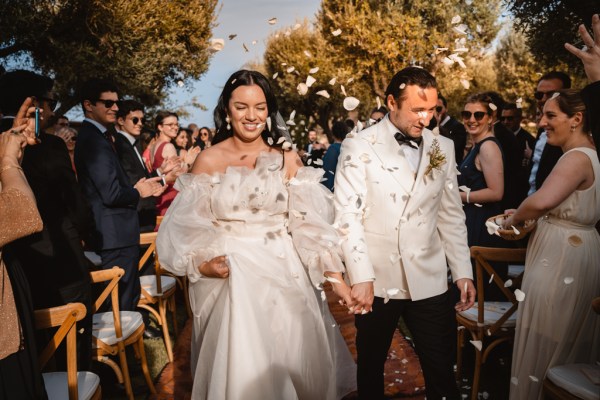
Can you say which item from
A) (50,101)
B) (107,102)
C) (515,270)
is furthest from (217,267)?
(515,270)

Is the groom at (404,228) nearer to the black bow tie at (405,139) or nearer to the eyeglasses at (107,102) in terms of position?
the black bow tie at (405,139)

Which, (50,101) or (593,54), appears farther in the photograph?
(50,101)

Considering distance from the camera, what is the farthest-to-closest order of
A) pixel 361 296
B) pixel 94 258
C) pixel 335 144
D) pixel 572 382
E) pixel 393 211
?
pixel 335 144, pixel 94 258, pixel 393 211, pixel 361 296, pixel 572 382

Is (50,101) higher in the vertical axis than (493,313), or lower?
higher

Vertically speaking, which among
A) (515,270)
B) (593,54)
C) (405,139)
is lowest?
(515,270)

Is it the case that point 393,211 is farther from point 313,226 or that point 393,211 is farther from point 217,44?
point 217,44

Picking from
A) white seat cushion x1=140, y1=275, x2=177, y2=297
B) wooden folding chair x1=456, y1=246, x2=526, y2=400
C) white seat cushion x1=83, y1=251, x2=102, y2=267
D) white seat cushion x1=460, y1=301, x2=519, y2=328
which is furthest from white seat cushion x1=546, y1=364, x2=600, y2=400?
white seat cushion x1=83, y1=251, x2=102, y2=267

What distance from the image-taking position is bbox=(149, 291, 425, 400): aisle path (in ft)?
13.1

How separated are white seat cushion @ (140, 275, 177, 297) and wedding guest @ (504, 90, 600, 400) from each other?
315 cm

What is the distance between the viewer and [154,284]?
4.84 metres

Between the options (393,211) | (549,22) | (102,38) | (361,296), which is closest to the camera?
(361,296)

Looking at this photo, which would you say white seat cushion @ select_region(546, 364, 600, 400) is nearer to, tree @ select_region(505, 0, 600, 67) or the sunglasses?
the sunglasses

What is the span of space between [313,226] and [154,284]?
261cm

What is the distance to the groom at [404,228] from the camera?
2.77 meters
